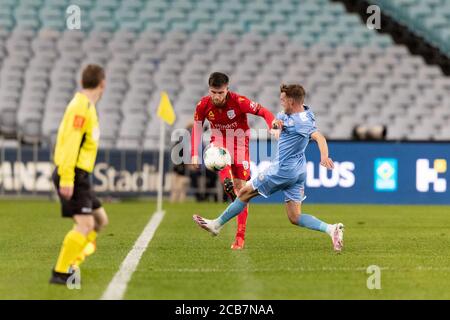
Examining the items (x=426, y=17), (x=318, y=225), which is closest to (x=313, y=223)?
(x=318, y=225)

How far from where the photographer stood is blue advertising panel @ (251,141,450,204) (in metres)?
24.3

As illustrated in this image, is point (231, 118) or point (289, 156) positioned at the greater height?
point (231, 118)

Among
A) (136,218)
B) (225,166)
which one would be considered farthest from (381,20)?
(225,166)

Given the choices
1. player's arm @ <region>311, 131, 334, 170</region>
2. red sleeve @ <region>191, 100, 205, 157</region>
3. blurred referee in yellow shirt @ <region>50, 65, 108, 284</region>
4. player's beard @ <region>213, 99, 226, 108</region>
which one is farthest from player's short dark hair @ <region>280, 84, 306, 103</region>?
blurred referee in yellow shirt @ <region>50, 65, 108, 284</region>

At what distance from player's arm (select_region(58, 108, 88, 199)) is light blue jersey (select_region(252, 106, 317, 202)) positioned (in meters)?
3.60

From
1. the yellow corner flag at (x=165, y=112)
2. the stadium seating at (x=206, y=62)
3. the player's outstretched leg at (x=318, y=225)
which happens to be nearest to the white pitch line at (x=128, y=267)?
the player's outstretched leg at (x=318, y=225)

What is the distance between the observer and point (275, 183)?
12.6 meters

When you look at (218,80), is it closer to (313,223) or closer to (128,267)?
(313,223)

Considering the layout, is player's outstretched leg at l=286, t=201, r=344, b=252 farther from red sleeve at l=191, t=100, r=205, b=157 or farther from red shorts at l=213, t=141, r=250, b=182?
red sleeve at l=191, t=100, r=205, b=157

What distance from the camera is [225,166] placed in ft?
43.8

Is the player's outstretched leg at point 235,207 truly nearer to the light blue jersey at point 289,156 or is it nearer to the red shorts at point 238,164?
the light blue jersey at point 289,156

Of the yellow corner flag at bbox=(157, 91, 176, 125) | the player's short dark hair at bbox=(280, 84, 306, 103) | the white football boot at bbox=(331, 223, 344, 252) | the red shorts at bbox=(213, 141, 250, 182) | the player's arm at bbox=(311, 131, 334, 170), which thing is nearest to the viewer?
the player's arm at bbox=(311, 131, 334, 170)

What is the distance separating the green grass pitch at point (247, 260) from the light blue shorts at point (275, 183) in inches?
26.1

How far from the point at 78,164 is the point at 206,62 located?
68.9 feet
